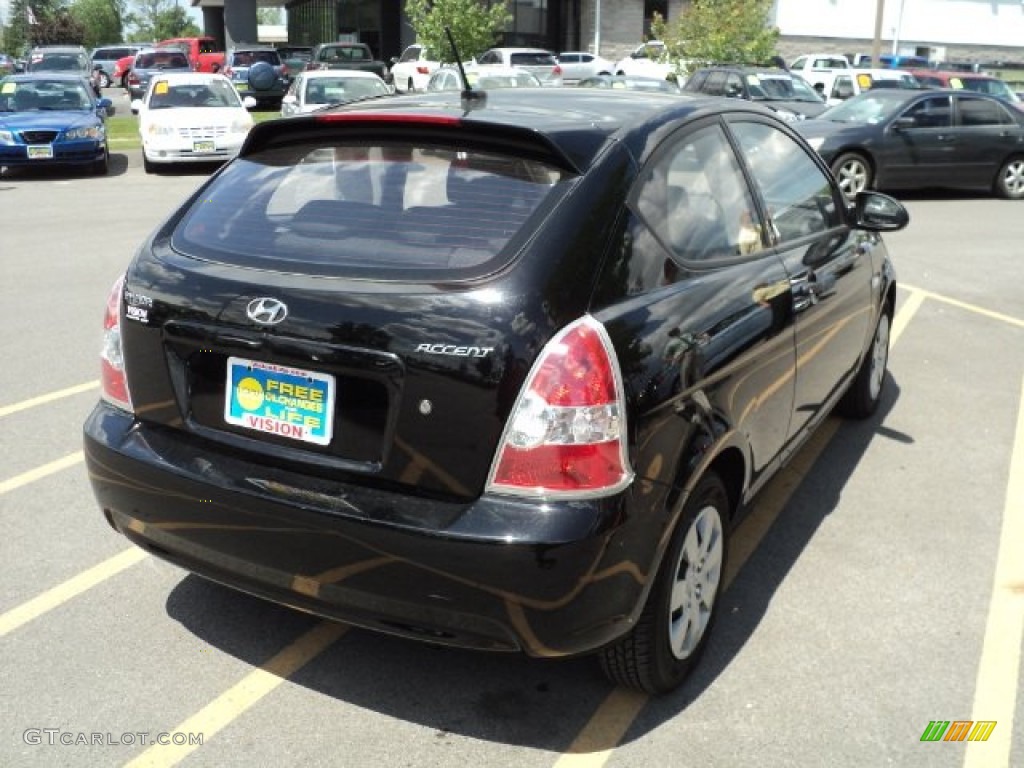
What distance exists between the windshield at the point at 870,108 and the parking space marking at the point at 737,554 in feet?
29.3

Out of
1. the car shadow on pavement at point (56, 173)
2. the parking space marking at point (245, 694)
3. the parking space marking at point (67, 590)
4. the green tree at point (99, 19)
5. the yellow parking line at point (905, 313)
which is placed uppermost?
the green tree at point (99, 19)

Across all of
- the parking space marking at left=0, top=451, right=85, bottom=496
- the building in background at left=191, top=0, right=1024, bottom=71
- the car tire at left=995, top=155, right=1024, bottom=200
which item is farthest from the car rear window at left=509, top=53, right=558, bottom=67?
the parking space marking at left=0, top=451, right=85, bottom=496

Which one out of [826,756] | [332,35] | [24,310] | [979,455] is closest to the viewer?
[826,756]

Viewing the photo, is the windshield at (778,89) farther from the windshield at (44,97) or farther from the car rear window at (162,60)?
the car rear window at (162,60)

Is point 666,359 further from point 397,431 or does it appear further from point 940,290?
point 940,290

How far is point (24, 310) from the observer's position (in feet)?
26.1

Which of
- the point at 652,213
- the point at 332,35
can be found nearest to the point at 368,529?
the point at 652,213

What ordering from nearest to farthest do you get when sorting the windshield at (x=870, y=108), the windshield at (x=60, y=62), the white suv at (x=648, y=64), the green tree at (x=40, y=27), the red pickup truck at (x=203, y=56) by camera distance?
1. the windshield at (x=870, y=108)
2. the windshield at (x=60, y=62)
3. the white suv at (x=648, y=64)
4. the red pickup truck at (x=203, y=56)
5. the green tree at (x=40, y=27)

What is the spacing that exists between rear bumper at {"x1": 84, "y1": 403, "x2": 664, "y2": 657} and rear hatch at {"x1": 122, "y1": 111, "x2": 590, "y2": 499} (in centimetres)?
8

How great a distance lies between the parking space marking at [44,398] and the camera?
19.0ft

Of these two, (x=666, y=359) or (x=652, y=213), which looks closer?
(x=666, y=359)

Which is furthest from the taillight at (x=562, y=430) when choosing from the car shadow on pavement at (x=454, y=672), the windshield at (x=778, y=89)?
the windshield at (x=778, y=89)

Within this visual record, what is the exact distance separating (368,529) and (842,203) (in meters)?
3.11

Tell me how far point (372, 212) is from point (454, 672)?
1446 mm
